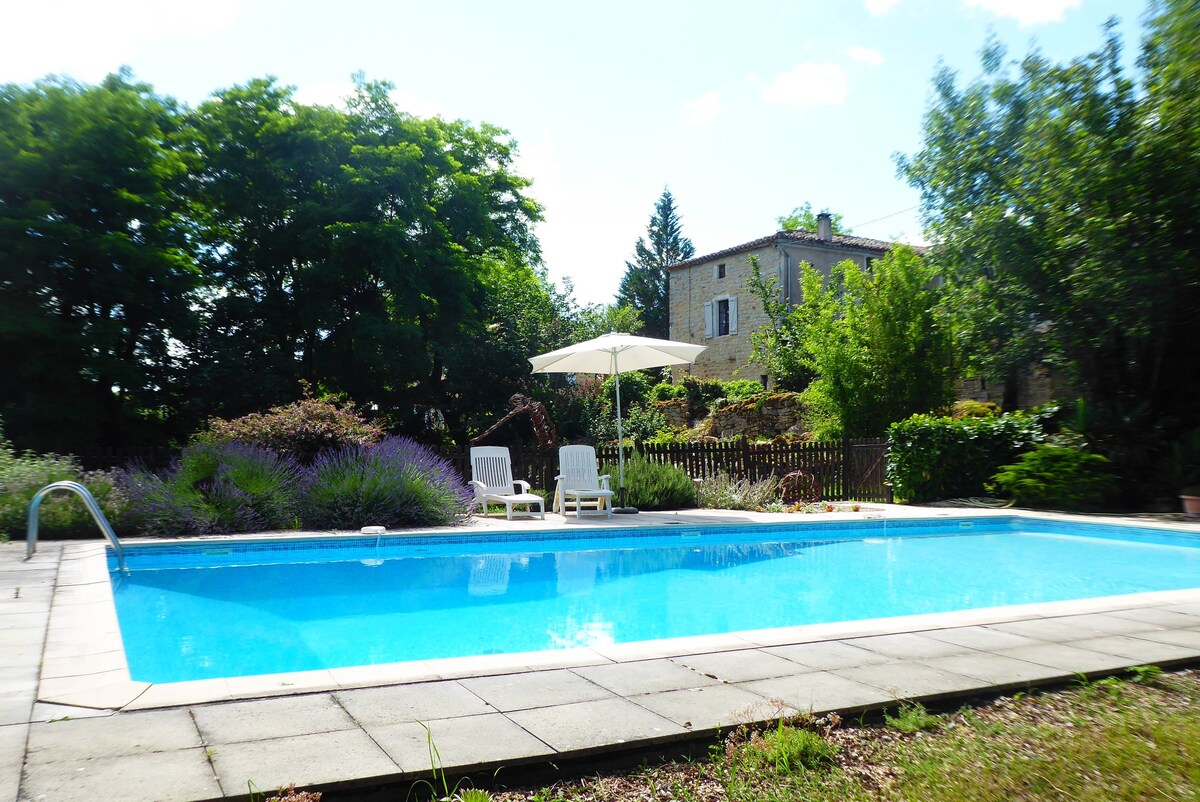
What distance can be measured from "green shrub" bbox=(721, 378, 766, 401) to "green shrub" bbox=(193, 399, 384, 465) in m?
14.4

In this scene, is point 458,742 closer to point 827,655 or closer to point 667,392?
point 827,655

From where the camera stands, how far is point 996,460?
12805mm

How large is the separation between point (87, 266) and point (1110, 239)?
17.3 m

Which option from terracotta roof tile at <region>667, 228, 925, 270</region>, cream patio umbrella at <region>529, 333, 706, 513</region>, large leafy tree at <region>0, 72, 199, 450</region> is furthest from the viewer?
terracotta roof tile at <region>667, 228, 925, 270</region>

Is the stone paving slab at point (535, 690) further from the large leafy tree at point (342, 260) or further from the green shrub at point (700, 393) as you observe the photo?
the green shrub at point (700, 393)

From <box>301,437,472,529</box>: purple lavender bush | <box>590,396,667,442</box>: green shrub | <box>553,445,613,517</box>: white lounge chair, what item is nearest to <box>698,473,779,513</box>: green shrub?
<box>553,445,613,517</box>: white lounge chair

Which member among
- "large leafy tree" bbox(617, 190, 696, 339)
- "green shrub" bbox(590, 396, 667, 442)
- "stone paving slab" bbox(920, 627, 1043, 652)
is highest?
"large leafy tree" bbox(617, 190, 696, 339)

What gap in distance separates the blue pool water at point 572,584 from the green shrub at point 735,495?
6.04 feet

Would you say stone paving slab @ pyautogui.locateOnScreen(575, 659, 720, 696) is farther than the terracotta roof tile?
No

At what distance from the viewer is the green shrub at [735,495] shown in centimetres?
1226

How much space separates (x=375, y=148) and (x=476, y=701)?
1775cm

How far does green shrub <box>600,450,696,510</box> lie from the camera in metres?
11.9

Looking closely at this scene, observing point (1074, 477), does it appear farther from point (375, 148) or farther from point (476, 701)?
point (375, 148)

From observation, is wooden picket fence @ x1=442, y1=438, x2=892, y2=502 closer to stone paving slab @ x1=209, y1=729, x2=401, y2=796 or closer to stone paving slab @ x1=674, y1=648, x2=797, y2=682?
stone paving slab @ x1=674, y1=648, x2=797, y2=682
